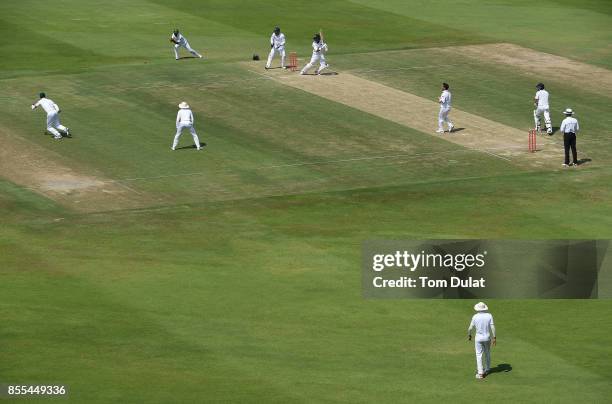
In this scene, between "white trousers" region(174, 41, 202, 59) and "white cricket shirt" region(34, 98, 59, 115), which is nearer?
"white cricket shirt" region(34, 98, 59, 115)

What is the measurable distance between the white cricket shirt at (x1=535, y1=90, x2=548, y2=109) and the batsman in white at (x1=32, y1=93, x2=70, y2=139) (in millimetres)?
19282

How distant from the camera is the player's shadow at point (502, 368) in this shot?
113 feet

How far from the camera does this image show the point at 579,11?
280 ft

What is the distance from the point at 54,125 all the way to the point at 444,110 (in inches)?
625

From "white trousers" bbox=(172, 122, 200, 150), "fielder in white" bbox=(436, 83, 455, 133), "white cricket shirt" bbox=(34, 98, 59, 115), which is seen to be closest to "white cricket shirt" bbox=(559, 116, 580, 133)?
"fielder in white" bbox=(436, 83, 455, 133)

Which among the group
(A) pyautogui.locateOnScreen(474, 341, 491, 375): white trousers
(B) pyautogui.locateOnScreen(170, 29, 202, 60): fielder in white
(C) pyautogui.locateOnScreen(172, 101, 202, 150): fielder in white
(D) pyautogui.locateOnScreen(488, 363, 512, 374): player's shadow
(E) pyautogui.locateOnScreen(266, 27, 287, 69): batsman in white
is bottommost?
(D) pyautogui.locateOnScreen(488, 363, 512, 374): player's shadow

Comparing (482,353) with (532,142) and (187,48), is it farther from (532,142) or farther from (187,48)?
(187,48)

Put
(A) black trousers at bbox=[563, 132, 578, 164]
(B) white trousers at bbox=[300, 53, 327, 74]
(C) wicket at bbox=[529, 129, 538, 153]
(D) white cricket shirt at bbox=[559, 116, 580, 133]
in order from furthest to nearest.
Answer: (B) white trousers at bbox=[300, 53, 327, 74] → (C) wicket at bbox=[529, 129, 538, 153] → (A) black trousers at bbox=[563, 132, 578, 164] → (D) white cricket shirt at bbox=[559, 116, 580, 133]

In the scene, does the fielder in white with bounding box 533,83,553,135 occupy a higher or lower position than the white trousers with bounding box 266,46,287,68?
lower

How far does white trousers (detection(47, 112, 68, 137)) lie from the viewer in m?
56.7

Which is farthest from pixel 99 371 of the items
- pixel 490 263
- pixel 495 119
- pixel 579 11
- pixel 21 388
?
pixel 579 11

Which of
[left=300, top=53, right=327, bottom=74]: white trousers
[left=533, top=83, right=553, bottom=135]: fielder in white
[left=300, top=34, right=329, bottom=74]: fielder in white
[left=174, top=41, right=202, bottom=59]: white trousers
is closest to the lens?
[left=533, top=83, right=553, bottom=135]: fielder in white

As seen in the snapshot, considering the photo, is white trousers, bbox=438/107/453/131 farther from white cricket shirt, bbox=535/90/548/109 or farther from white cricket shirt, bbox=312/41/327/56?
white cricket shirt, bbox=312/41/327/56

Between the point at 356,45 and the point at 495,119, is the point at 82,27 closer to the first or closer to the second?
the point at 356,45
